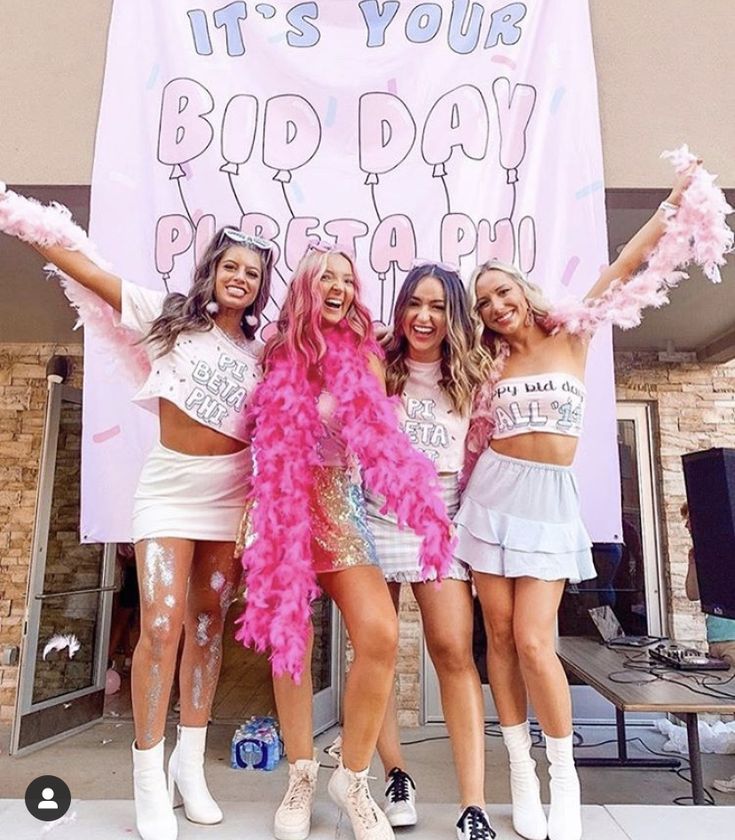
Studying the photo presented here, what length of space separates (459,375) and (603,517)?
0.77 m

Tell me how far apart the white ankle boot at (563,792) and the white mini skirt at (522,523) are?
401 millimetres

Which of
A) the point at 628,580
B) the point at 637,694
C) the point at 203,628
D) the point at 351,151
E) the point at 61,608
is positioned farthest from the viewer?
the point at 628,580

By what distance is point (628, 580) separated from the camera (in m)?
4.38

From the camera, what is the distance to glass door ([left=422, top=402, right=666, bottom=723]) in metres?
4.28

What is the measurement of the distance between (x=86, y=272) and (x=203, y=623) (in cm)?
97

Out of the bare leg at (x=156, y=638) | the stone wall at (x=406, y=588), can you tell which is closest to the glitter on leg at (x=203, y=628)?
the bare leg at (x=156, y=638)

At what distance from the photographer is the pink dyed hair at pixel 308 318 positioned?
1818 mm

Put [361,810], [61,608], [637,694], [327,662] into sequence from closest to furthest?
[361,810], [637,694], [61,608], [327,662]

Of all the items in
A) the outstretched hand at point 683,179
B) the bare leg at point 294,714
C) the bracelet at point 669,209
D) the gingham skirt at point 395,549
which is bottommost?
the bare leg at point 294,714

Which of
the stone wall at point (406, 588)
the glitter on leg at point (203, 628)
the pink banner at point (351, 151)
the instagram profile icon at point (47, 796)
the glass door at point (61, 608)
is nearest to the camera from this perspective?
the instagram profile icon at point (47, 796)

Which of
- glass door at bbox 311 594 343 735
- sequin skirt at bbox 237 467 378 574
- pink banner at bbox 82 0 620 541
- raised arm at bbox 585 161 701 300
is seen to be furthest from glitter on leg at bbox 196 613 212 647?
glass door at bbox 311 594 343 735

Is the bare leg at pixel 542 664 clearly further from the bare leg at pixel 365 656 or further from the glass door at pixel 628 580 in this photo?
the glass door at pixel 628 580

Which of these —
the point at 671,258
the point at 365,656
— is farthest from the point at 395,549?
the point at 671,258

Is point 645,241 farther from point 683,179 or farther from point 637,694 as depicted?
point 637,694
